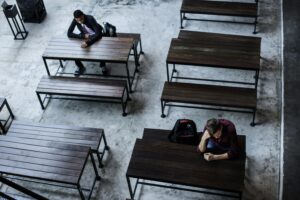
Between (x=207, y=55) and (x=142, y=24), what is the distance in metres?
2.34

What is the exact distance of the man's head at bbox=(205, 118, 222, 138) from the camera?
4.95 metres

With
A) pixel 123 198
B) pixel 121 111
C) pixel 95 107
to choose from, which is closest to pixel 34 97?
pixel 95 107

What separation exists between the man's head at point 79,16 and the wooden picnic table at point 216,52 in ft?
5.40

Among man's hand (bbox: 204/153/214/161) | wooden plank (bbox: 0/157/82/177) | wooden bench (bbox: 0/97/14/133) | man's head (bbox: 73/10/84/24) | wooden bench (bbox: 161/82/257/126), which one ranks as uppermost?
man's head (bbox: 73/10/84/24)

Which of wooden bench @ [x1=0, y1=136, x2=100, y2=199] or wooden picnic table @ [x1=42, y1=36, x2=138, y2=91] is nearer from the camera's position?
wooden bench @ [x1=0, y1=136, x2=100, y2=199]

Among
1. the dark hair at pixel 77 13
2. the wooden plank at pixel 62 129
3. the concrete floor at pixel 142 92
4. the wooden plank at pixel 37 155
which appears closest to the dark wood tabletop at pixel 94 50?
the dark hair at pixel 77 13

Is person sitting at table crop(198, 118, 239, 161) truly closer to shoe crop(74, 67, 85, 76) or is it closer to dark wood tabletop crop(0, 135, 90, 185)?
dark wood tabletop crop(0, 135, 90, 185)

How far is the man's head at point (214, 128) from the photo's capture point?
4.95m

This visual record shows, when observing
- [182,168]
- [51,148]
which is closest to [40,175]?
[51,148]

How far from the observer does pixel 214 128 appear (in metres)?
4.95

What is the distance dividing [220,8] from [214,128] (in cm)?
385

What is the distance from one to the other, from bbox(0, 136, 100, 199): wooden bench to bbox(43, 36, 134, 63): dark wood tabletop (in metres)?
1.80

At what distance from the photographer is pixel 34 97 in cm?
756

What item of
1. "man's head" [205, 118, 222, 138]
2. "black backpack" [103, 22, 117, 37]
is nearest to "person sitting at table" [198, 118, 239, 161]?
"man's head" [205, 118, 222, 138]
